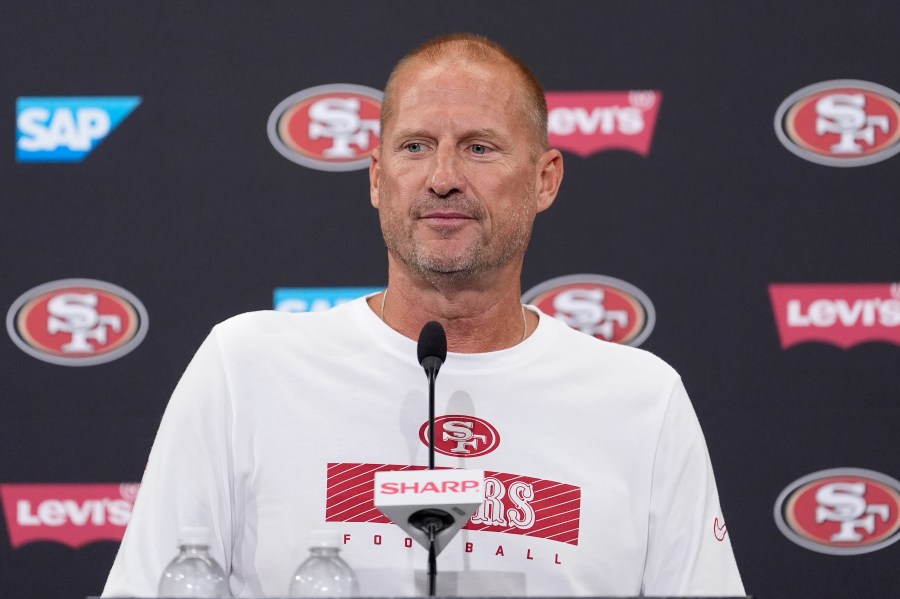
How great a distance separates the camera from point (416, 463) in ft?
6.81

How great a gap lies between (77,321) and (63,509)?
0.47 meters

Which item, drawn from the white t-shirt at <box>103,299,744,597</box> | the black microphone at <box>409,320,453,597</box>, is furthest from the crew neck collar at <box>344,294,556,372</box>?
the black microphone at <box>409,320,453,597</box>

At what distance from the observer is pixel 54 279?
A: 305 cm

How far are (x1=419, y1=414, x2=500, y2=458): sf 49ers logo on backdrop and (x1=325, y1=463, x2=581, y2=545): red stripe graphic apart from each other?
2.0 inches

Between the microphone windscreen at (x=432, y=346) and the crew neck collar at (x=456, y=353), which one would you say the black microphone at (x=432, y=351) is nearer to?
the microphone windscreen at (x=432, y=346)

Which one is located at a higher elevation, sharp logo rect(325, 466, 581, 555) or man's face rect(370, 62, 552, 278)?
man's face rect(370, 62, 552, 278)

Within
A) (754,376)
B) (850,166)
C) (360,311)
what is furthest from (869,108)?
(360,311)

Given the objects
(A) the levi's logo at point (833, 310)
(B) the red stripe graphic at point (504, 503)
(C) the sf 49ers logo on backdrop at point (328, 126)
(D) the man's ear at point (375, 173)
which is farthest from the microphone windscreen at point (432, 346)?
(A) the levi's logo at point (833, 310)

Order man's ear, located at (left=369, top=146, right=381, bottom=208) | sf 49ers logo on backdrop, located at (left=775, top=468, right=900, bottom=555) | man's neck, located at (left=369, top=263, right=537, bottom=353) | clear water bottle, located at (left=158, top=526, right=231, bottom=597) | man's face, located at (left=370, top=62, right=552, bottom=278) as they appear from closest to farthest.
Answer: clear water bottle, located at (left=158, top=526, right=231, bottom=597) → man's face, located at (left=370, top=62, right=552, bottom=278) → man's neck, located at (left=369, top=263, right=537, bottom=353) → man's ear, located at (left=369, top=146, right=381, bottom=208) → sf 49ers logo on backdrop, located at (left=775, top=468, right=900, bottom=555)

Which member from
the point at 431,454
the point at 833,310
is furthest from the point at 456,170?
the point at 833,310

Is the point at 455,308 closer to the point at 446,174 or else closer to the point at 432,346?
the point at 446,174

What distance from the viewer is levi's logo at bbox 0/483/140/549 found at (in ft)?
9.91

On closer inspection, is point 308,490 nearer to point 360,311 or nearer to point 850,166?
point 360,311

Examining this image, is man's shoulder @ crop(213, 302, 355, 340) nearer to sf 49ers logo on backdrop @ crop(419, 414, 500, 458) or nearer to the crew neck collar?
the crew neck collar
